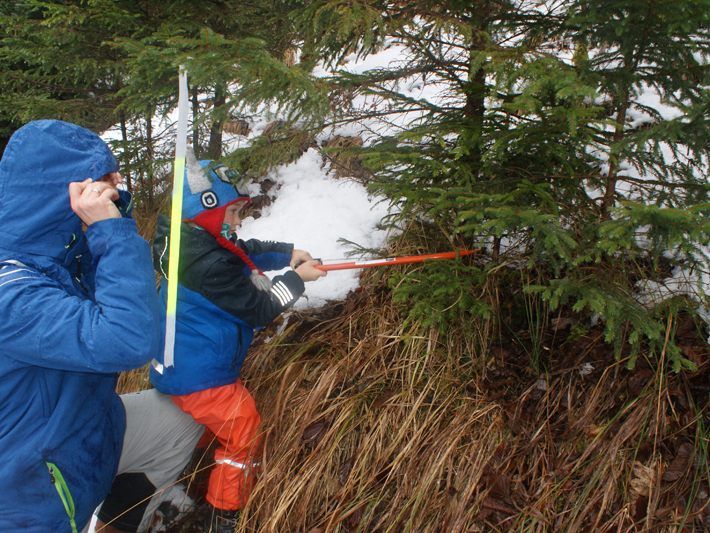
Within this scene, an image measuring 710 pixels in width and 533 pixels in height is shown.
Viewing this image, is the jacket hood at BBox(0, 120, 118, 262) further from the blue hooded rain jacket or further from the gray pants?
the gray pants

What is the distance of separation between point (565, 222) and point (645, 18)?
1001 millimetres

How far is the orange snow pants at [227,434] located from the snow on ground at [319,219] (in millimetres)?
1142

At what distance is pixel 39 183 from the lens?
6.48ft

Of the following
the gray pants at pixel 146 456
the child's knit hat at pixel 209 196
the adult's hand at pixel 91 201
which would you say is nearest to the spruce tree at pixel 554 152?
the child's knit hat at pixel 209 196

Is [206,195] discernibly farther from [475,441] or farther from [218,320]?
[475,441]

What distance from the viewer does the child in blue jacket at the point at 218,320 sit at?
2777 mm

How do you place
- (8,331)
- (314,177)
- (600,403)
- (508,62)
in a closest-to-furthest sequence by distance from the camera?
(8,331) < (508,62) < (600,403) < (314,177)

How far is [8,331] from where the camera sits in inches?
72.6

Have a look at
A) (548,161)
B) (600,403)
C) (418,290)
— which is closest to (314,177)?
(418,290)

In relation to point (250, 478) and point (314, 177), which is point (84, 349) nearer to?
point (250, 478)


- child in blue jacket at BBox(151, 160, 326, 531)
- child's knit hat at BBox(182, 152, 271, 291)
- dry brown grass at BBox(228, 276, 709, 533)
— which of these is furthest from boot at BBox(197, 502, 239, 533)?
child's knit hat at BBox(182, 152, 271, 291)

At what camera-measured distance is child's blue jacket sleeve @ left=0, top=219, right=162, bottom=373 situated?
1855mm

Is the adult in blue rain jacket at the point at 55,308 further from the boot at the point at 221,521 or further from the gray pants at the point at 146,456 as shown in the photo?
the boot at the point at 221,521

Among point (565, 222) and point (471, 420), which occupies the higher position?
point (565, 222)
